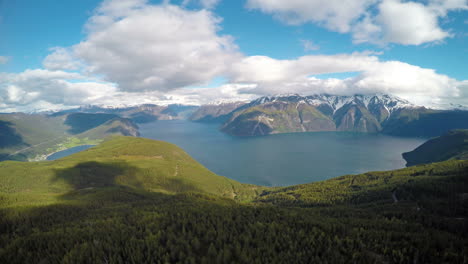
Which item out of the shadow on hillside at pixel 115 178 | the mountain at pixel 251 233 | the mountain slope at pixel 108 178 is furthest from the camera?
the shadow on hillside at pixel 115 178

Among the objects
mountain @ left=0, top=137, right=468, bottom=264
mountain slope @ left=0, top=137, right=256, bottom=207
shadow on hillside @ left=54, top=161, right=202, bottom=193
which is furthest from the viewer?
shadow on hillside @ left=54, top=161, right=202, bottom=193

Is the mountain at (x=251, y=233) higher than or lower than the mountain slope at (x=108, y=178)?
higher

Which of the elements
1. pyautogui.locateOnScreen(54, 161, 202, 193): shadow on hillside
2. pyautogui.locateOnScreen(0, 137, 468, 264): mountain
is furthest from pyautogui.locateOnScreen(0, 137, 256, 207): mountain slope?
pyautogui.locateOnScreen(0, 137, 468, 264): mountain

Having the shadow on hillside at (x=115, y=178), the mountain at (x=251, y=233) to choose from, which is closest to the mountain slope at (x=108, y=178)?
the shadow on hillside at (x=115, y=178)

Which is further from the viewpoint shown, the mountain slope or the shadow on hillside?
the shadow on hillside

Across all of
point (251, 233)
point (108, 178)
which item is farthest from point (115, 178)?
point (251, 233)

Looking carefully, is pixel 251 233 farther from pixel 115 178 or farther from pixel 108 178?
pixel 108 178

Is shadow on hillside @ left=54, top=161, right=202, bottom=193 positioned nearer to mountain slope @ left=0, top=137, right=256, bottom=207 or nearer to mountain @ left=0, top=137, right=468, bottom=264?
mountain slope @ left=0, top=137, right=256, bottom=207

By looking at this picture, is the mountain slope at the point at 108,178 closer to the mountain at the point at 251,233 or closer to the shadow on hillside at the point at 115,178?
the shadow on hillside at the point at 115,178

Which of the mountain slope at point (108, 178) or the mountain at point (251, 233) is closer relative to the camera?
the mountain at point (251, 233)

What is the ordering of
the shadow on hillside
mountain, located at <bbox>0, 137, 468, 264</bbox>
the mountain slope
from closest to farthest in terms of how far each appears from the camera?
1. mountain, located at <bbox>0, 137, 468, 264</bbox>
2. the mountain slope
3. the shadow on hillside

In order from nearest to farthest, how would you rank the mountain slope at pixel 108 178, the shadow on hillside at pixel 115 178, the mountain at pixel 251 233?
1. the mountain at pixel 251 233
2. the mountain slope at pixel 108 178
3. the shadow on hillside at pixel 115 178
